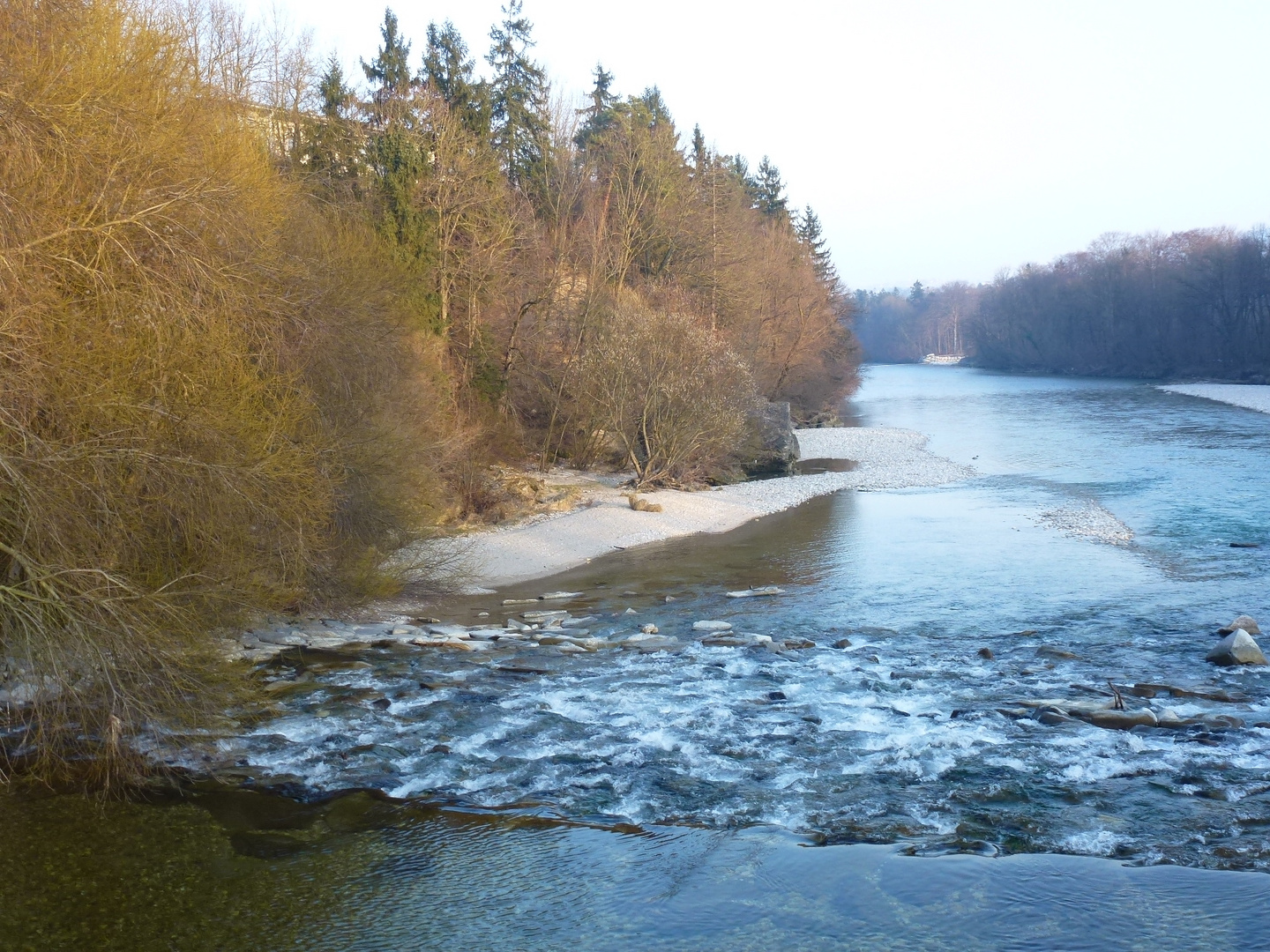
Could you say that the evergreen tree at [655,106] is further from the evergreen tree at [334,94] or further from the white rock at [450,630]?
the white rock at [450,630]

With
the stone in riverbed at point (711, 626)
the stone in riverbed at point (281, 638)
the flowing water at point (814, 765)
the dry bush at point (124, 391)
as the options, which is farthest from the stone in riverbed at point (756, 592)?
the dry bush at point (124, 391)

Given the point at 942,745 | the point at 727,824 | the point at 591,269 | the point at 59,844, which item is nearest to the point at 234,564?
the point at 59,844

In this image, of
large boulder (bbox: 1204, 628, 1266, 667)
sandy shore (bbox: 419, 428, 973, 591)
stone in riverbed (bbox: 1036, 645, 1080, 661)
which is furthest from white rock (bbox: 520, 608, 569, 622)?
large boulder (bbox: 1204, 628, 1266, 667)

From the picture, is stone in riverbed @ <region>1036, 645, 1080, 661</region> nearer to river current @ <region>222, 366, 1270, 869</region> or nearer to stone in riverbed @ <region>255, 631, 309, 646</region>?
river current @ <region>222, 366, 1270, 869</region>

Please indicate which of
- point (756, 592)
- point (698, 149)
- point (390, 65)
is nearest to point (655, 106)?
point (698, 149)

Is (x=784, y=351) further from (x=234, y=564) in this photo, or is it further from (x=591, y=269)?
(x=234, y=564)

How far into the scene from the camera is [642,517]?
2547 centimetres

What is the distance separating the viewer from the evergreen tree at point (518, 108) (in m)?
39.6

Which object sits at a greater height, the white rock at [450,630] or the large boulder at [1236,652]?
the white rock at [450,630]

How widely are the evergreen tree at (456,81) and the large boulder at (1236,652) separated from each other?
80.9 ft

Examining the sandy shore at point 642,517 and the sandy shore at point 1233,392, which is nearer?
the sandy shore at point 642,517

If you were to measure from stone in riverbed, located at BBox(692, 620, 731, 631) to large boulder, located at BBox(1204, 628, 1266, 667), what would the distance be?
6.28 metres

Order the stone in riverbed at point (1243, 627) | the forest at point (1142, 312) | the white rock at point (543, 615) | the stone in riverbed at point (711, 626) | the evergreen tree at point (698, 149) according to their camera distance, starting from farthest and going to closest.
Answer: the forest at point (1142, 312) → the evergreen tree at point (698, 149) → the white rock at point (543, 615) → the stone in riverbed at point (711, 626) → the stone in riverbed at point (1243, 627)

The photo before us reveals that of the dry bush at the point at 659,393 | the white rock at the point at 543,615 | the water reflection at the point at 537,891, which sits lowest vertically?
the water reflection at the point at 537,891
